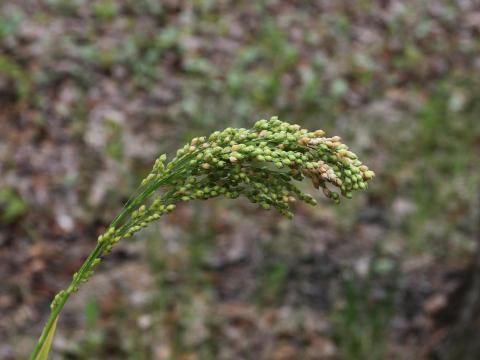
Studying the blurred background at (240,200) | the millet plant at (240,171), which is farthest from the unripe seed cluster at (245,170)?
the blurred background at (240,200)

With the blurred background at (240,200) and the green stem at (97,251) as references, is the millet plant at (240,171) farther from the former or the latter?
the blurred background at (240,200)

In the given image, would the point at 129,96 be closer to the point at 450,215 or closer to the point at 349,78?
the point at 349,78

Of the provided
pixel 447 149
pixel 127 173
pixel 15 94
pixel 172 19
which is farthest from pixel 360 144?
pixel 15 94

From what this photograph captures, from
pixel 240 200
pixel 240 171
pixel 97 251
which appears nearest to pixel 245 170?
pixel 240 171

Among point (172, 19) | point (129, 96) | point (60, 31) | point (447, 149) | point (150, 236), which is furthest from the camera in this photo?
point (172, 19)

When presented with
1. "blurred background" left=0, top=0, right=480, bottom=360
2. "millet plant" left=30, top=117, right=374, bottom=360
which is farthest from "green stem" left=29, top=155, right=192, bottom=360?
"blurred background" left=0, top=0, right=480, bottom=360

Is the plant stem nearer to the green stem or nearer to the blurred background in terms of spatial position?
the green stem
